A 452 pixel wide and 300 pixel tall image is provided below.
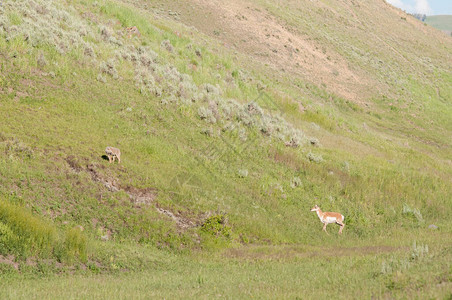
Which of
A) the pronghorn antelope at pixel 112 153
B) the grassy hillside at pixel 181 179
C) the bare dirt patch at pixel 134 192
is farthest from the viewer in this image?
the pronghorn antelope at pixel 112 153

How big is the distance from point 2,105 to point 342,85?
1490 inches

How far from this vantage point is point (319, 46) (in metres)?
50.6

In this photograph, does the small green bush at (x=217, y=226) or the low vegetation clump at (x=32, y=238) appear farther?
the small green bush at (x=217, y=226)

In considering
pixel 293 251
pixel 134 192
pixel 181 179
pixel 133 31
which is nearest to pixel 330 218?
pixel 293 251

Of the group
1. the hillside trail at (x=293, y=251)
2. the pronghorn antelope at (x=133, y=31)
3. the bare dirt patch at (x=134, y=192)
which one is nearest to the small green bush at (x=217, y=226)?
the bare dirt patch at (x=134, y=192)

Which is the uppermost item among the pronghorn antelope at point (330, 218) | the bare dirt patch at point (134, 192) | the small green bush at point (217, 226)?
the bare dirt patch at point (134, 192)

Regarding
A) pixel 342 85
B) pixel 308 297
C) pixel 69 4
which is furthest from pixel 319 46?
pixel 308 297

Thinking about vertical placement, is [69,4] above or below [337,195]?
above

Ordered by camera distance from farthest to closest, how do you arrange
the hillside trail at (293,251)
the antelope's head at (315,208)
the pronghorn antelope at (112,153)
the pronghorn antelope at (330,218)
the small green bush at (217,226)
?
the antelope's head at (315,208) < the pronghorn antelope at (330,218) < the pronghorn antelope at (112,153) < the small green bush at (217,226) < the hillside trail at (293,251)

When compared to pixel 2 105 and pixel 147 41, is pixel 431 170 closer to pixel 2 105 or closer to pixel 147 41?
pixel 147 41

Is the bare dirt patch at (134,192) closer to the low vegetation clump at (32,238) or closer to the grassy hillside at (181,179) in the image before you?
the grassy hillside at (181,179)

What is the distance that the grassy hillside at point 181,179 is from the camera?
9.37 meters

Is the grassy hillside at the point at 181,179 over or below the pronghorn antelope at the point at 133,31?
below

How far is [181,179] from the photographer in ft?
50.1
